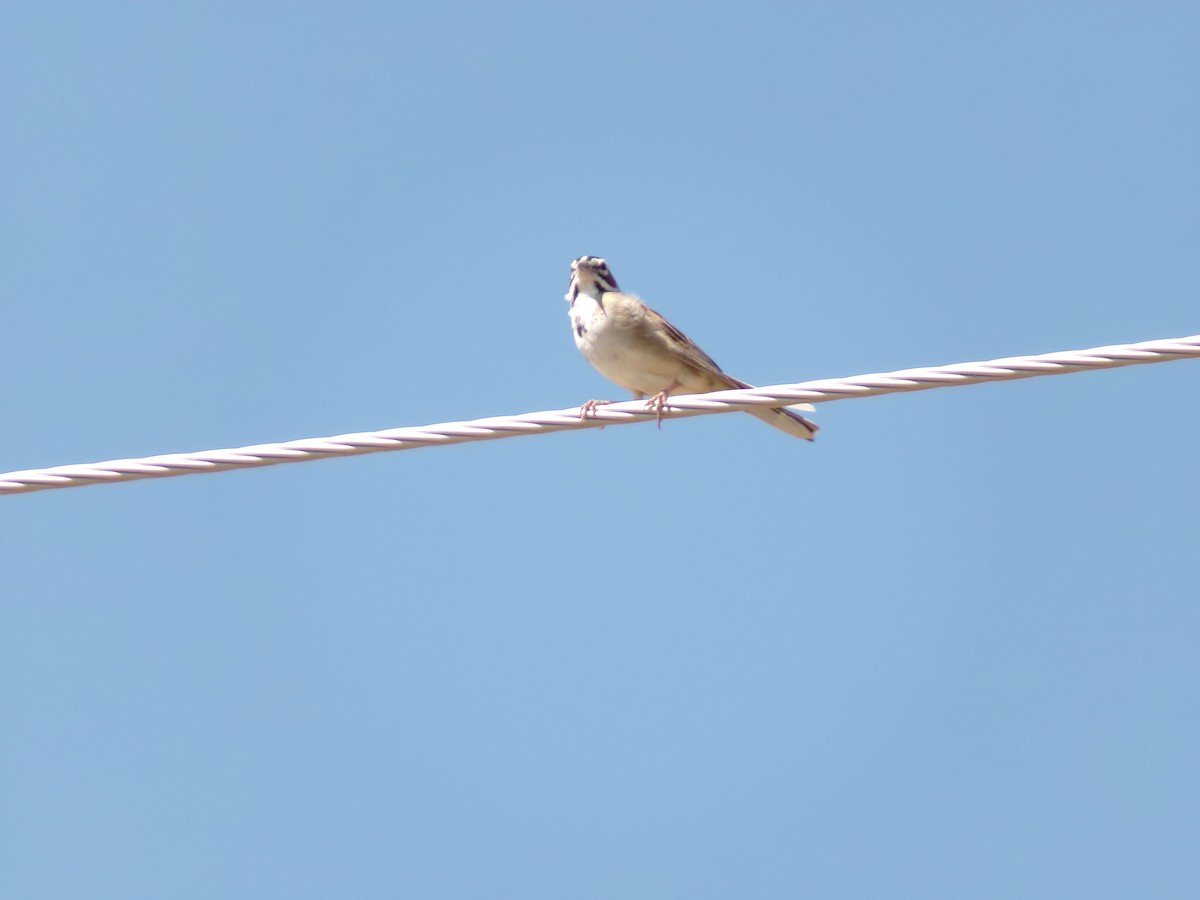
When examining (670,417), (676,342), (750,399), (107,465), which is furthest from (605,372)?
(107,465)

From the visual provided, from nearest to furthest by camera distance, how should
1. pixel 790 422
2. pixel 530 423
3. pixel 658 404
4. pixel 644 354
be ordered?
pixel 530 423 → pixel 658 404 → pixel 790 422 → pixel 644 354

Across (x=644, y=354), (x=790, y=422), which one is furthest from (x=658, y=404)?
(x=644, y=354)

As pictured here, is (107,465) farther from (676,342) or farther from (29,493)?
(676,342)

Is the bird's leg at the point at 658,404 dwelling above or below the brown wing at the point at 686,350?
below

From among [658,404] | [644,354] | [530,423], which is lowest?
[530,423]

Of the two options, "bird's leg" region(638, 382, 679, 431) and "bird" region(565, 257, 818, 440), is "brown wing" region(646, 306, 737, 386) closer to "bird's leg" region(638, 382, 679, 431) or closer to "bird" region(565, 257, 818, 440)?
"bird" region(565, 257, 818, 440)

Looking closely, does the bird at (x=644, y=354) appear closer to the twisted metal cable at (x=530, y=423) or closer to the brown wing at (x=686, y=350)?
the brown wing at (x=686, y=350)

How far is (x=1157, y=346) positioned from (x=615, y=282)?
546 cm

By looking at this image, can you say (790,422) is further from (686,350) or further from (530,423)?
(530,423)

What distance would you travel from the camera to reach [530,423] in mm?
6246

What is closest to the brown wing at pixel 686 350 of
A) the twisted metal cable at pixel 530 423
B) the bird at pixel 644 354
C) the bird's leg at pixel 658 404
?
the bird at pixel 644 354

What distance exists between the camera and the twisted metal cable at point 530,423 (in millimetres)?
5629

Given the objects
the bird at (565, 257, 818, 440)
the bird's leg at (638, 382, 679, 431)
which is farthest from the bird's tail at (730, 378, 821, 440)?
the bird's leg at (638, 382, 679, 431)

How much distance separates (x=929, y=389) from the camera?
588 cm
